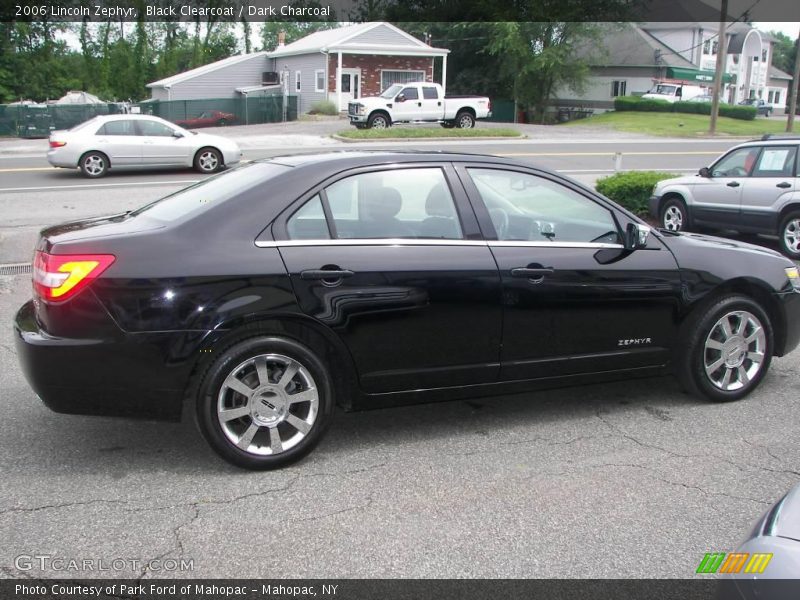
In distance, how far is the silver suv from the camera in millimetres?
10633

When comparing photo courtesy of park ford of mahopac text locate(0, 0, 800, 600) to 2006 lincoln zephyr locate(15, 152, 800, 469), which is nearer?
photo courtesy of park ford of mahopac text locate(0, 0, 800, 600)

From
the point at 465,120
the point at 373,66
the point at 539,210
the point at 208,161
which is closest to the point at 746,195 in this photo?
the point at 539,210

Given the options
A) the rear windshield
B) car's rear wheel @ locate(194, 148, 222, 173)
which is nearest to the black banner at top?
car's rear wheel @ locate(194, 148, 222, 173)

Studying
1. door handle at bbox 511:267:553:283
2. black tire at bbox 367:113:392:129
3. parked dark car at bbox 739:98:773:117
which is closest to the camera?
door handle at bbox 511:267:553:283

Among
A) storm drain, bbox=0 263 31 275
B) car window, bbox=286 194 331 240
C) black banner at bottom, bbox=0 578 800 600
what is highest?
car window, bbox=286 194 331 240

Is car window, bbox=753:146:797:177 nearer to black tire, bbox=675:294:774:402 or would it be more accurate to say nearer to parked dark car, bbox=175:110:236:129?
black tire, bbox=675:294:774:402

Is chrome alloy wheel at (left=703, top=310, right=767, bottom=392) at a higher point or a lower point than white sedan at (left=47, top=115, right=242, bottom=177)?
Result: lower

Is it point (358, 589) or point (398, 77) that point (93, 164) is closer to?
A: point (358, 589)

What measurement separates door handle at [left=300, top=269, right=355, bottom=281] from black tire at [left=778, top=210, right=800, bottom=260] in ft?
27.5

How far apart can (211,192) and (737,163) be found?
9.14 metres

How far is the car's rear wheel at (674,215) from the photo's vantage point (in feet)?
38.9

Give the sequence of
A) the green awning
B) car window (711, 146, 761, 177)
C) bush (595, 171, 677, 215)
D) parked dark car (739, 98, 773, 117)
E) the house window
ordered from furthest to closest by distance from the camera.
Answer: parked dark car (739, 98, 773, 117) < the green awning < the house window < bush (595, 171, 677, 215) < car window (711, 146, 761, 177)

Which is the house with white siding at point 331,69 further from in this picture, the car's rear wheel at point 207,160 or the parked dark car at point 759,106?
the parked dark car at point 759,106

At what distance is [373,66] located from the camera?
44750 mm
